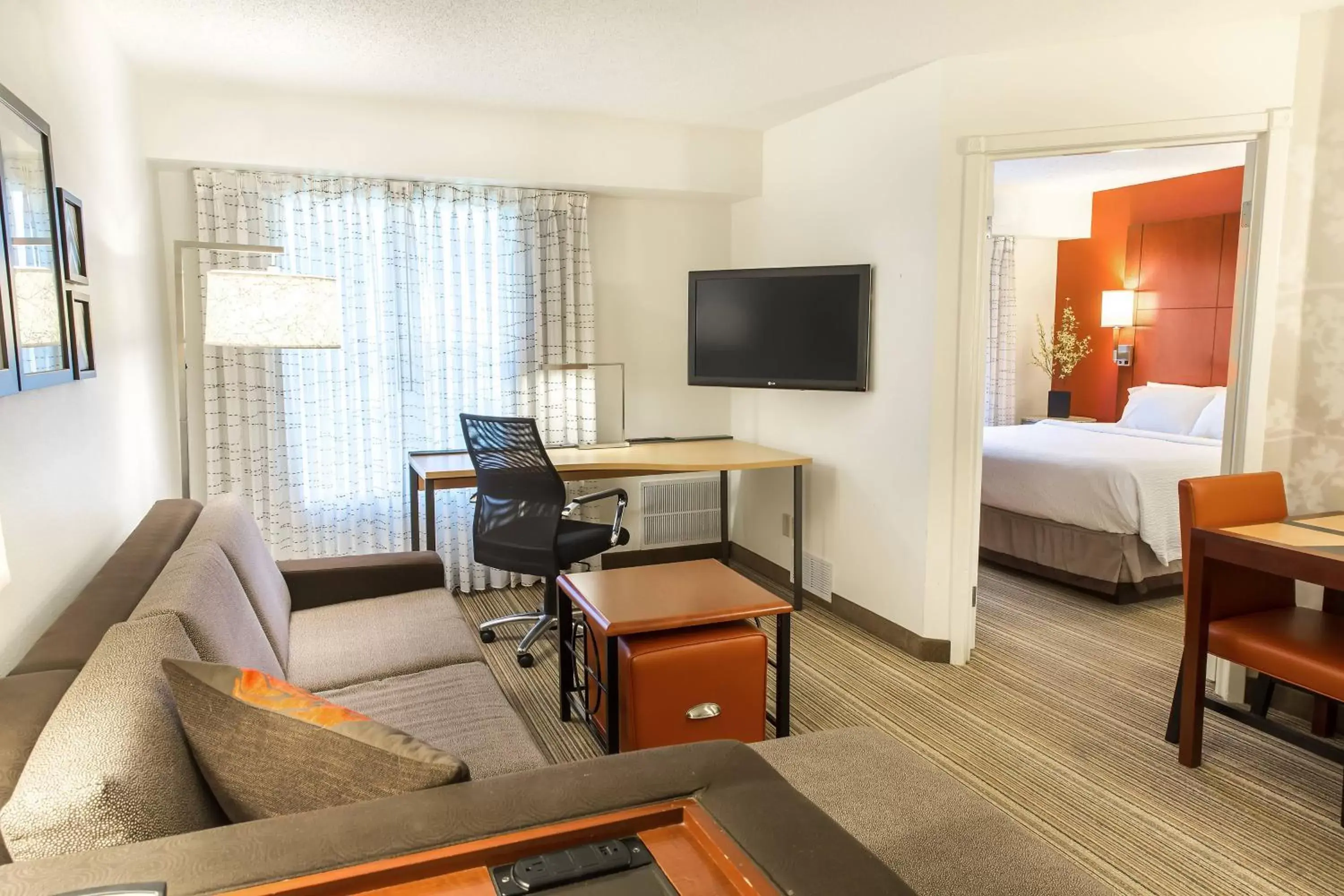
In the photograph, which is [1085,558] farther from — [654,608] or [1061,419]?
[654,608]

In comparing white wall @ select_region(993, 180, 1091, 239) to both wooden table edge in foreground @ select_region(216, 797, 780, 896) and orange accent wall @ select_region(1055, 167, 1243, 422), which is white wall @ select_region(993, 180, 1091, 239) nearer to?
orange accent wall @ select_region(1055, 167, 1243, 422)

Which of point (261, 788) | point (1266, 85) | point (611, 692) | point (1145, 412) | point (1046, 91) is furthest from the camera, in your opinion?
point (1145, 412)

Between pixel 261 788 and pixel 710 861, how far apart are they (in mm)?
671

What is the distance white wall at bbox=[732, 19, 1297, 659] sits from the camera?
9.84 feet

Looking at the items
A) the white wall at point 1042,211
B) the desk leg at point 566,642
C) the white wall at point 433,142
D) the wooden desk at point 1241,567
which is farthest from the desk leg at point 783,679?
the white wall at point 1042,211

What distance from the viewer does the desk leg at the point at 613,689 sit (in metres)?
2.43

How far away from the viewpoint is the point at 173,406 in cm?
372

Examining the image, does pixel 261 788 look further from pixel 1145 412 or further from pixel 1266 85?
pixel 1145 412

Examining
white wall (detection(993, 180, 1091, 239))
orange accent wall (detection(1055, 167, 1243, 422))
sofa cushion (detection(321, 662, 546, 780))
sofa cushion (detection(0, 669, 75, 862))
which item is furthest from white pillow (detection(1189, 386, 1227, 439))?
sofa cushion (detection(0, 669, 75, 862))

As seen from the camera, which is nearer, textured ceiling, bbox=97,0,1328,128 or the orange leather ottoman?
the orange leather ottoman

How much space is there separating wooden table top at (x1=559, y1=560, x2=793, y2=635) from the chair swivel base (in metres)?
0.79

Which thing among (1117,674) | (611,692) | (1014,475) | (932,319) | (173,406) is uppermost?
(932,319)

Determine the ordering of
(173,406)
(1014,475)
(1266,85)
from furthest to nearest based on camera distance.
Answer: (1014,475), (173,406), (1266,85)

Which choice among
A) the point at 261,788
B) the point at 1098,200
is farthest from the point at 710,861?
the point at 1098,200
